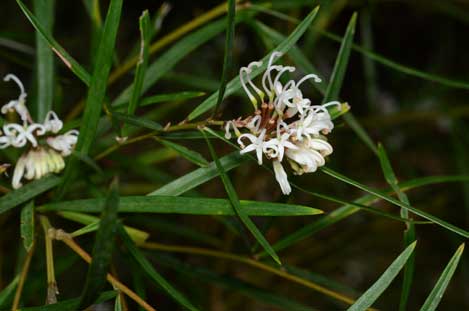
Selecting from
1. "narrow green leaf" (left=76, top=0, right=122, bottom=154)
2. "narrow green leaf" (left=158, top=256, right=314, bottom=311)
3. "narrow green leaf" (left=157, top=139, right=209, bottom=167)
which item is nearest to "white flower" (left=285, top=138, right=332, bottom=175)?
"narrow green leaf" (left=157, top=139, right=209, bottom=167)

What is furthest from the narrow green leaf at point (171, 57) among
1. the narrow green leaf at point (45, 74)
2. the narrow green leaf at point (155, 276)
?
the narrow green leaf at point (155, 276)

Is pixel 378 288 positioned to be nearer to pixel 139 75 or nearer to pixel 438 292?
pixel 438 292

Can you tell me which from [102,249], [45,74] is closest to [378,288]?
[102,249]

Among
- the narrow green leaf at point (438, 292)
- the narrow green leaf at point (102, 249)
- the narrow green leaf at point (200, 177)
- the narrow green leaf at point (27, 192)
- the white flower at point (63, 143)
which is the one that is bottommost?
the narrow green leaf at point (438, 292)

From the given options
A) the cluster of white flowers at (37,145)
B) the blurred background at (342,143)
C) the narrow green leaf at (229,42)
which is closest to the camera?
the narrow green leaf at (229,42)

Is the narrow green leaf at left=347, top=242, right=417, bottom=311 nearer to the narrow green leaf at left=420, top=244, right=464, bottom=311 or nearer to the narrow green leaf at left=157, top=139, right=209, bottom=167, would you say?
the narrow green leaf at left=420, top=244, right=464, bottom=311

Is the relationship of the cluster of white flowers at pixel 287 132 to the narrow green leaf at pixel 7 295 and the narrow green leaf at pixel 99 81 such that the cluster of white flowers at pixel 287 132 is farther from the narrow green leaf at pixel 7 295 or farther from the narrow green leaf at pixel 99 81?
the narrow green leaf at pixel 7 295
